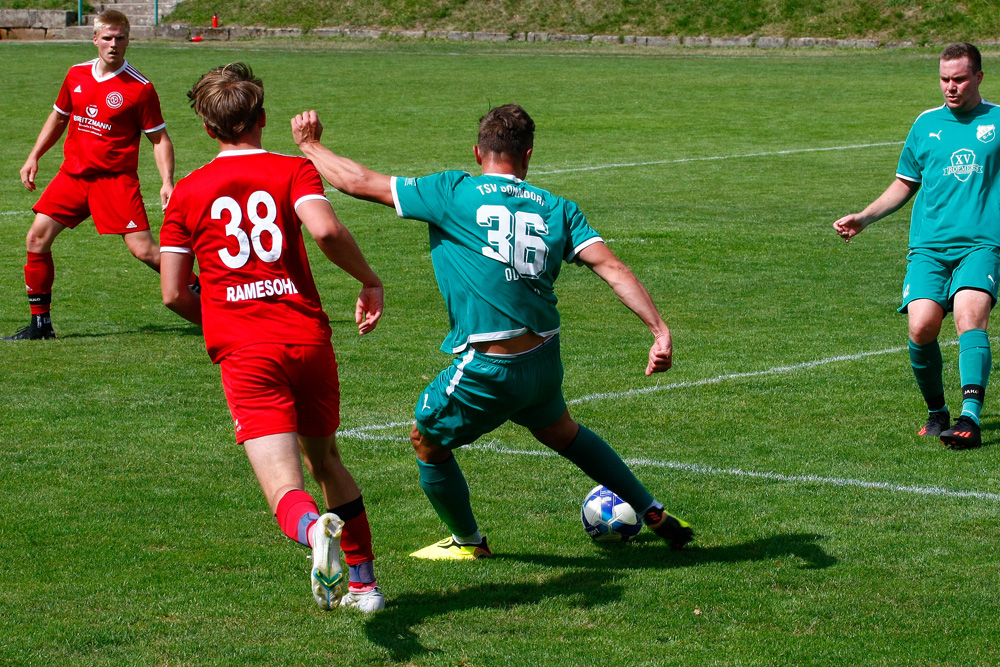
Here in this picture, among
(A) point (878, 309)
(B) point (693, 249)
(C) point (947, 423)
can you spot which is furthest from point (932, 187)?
(B) point (693, 249)

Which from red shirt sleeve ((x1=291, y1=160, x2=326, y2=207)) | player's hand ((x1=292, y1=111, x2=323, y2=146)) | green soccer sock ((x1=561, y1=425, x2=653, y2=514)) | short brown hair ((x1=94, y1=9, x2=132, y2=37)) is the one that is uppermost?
short brown hair ((x1=94, y1=9, x2=132, y2=37))

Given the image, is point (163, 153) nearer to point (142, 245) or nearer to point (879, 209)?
point (142, 245)

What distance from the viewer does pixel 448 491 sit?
5.37m

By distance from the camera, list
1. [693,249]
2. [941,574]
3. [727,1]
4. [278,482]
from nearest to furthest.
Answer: [278,482]
[941,574]
[693,249]
[727,1]

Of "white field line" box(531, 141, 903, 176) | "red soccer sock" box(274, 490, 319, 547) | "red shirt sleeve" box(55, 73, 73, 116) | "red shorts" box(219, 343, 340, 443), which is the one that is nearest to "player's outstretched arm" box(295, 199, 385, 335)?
"red shorts" box(219, 343, 340, 443)

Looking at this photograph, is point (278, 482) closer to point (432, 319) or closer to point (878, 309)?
point (432, 319)

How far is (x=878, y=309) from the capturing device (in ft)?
37.0

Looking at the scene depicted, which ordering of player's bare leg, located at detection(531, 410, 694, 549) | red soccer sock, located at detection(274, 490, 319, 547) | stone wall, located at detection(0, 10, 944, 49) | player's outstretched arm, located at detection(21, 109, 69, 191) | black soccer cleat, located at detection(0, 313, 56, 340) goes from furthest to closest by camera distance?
stone wall, located at detection(0, 10, 944, 49) < player's outstretched arm, located at detection(21, 109, 69, 191) < black soccer cleat, located at detection(0, 313, 56, 340) < player's bare leg, located at detection(531, 410, 694, 549) < red soccer sock, located at detection(274, 490, 319, 547)

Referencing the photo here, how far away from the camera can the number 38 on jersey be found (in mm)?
4578

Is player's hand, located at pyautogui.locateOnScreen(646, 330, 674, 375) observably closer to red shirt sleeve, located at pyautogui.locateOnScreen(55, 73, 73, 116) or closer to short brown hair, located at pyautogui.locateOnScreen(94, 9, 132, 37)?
short brown hair, located at pyautogui.locateOnScreen(94, 9, 132, 37)

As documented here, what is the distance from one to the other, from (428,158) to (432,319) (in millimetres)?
10938

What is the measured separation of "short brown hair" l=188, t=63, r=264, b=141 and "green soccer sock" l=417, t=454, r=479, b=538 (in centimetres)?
155

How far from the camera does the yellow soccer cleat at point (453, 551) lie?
5.53 meters

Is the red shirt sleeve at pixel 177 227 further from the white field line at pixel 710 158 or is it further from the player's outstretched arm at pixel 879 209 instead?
the white field line at pixel 710 158
